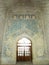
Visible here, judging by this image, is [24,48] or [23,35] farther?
[24,48]

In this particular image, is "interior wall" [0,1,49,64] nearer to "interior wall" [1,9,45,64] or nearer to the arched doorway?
"interior wall" [1,9,45,64]

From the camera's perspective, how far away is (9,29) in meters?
12.3

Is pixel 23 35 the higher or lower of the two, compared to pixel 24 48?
higher

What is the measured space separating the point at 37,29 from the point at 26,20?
3.68 feet

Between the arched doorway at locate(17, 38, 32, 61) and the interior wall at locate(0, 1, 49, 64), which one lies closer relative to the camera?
the interior wall at locate(0, 1, 49, 64)

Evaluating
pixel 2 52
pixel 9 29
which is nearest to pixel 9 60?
pixel 2 52

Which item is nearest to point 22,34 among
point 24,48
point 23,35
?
point 23,35

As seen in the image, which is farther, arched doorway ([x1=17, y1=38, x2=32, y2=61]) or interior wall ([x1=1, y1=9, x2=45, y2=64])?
arched doorway ([x1=17, y1=38, x2=32, y2=61])

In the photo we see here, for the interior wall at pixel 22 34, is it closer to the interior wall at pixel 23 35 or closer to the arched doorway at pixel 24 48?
the interior wall at pixel 23 35

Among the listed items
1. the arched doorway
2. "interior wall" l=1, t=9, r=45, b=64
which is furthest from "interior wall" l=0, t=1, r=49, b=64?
the arched doorway

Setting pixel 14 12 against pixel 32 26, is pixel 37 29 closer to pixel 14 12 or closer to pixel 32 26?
pixel 32 26

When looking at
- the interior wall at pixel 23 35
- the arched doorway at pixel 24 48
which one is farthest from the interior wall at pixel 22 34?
the arched doorway at pixel 24 48

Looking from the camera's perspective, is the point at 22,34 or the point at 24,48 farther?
the point at 24,48

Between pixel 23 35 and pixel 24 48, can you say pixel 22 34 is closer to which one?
pixel 23 35
